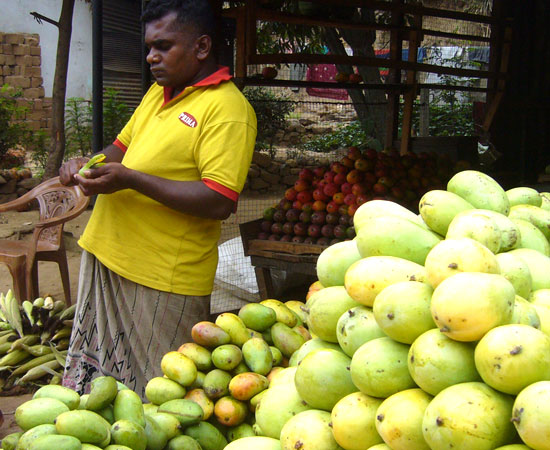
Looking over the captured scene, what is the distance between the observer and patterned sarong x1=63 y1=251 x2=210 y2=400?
2432mm

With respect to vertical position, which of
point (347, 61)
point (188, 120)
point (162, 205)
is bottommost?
point (162, 205)

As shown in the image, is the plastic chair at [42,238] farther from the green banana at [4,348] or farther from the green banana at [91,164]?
the green banana at [91,164]

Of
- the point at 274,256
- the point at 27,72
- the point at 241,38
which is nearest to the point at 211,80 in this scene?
the point at 241,38

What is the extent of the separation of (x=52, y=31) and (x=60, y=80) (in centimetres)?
527

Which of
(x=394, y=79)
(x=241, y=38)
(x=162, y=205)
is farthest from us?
(x=394, y=79)

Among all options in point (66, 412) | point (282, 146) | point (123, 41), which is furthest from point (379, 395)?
point (282, 146)

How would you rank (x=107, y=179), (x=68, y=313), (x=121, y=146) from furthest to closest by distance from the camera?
1. (x=68, y=313)
2. (x=121, y=146)
3. (x=107, y=179)

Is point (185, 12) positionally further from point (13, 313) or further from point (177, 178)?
point (13, 313)

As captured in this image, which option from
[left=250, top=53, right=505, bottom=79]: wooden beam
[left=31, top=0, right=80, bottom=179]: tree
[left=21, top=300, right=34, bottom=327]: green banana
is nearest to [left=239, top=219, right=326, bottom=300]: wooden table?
[left=250, top=53, right=505, bottom=79]: wooden beam

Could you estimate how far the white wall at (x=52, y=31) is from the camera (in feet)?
36.6

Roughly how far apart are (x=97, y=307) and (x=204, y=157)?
83 centimetres

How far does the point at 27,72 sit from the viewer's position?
11.1 m

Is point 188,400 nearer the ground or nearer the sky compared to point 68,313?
nearer the sky

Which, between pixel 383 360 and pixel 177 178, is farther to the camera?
pixel 177 178
